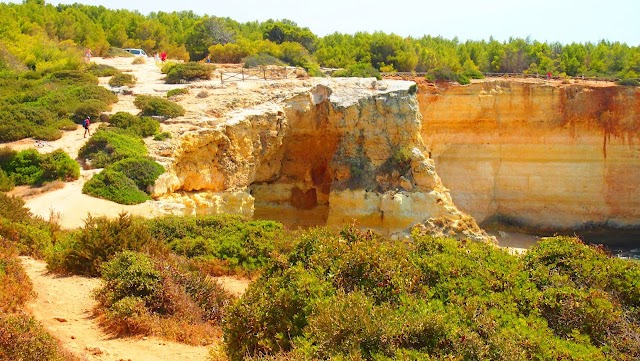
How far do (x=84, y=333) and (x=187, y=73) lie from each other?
75.2 ft

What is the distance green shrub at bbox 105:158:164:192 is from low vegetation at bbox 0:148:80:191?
4.08ft

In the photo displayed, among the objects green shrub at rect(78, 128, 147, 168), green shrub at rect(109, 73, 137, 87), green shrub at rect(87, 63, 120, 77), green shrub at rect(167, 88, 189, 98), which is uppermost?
green shrub at rect(87, 63, 120, 77)

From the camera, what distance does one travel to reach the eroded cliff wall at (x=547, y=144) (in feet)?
114

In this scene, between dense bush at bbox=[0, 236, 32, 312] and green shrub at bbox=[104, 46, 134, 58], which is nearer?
dense bush at bbox=[0, 236, 32, 312]

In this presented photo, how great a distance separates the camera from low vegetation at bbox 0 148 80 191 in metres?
19.6

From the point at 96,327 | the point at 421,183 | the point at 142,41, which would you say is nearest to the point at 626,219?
the point at 421,183

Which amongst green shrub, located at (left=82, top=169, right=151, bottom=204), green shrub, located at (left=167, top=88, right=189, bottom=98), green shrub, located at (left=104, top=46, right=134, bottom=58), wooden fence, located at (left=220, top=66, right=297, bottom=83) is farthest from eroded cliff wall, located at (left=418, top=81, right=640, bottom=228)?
green shrub, located at (left=104, top=46, right=134, bottom=58)

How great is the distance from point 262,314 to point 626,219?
3276 centimetres

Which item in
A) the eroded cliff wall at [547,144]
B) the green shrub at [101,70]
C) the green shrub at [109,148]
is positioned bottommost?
the eroded cliff wall at [547,144]

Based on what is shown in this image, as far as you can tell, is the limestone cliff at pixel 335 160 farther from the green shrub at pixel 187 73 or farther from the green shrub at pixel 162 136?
the green shrub at pixel 187 73

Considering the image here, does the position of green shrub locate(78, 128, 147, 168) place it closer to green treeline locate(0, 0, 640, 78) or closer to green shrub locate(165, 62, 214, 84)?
green shrub locate(165, 62, 214, 84)

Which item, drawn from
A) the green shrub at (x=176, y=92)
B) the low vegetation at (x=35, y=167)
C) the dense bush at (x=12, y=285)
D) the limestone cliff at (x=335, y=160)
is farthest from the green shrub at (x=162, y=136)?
the dense bush at (x=12, y=285)

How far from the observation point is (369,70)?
36719 mm

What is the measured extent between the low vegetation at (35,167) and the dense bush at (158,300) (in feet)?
32.1
